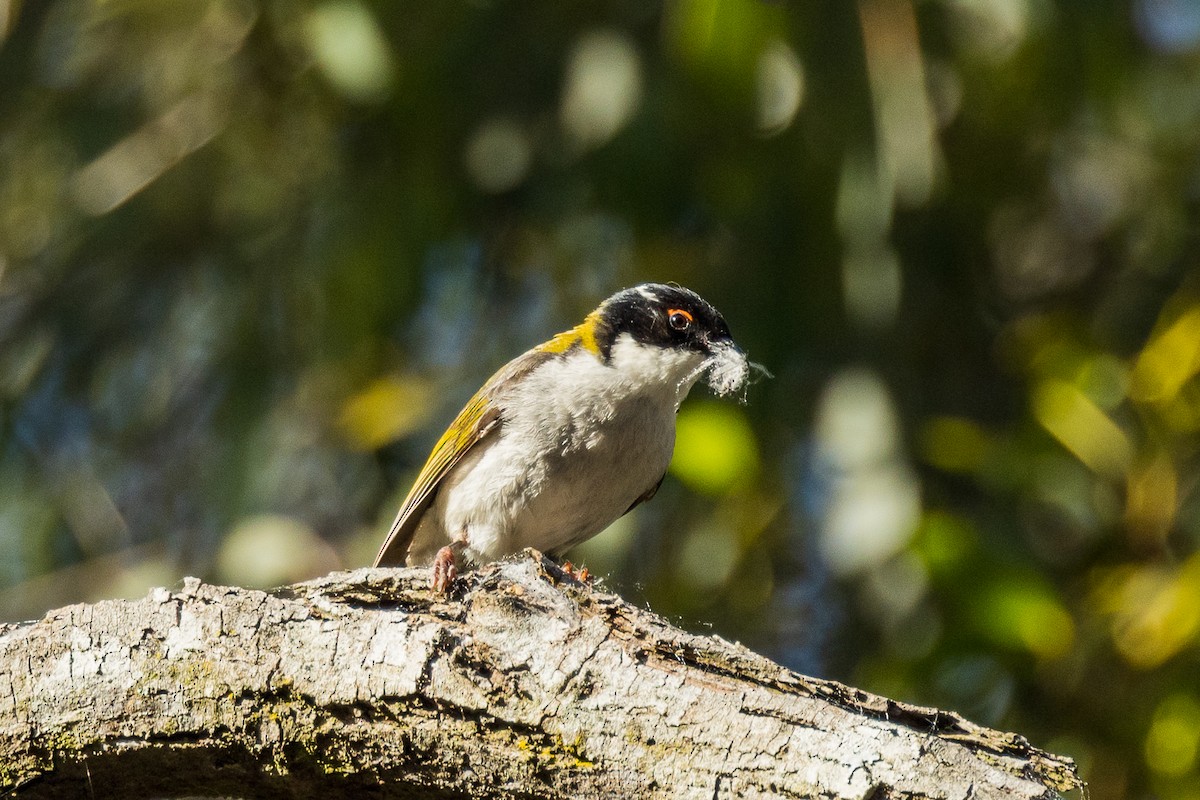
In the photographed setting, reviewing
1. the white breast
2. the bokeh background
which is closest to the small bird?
the white breast

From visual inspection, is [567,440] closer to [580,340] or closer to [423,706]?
[580,340]

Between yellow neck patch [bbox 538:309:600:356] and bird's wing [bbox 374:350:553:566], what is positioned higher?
yellow neck patch [bbox 538:309:600:356]

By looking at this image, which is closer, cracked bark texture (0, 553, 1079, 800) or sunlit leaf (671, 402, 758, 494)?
cracked bark texture (0, 553, 1079, 800)

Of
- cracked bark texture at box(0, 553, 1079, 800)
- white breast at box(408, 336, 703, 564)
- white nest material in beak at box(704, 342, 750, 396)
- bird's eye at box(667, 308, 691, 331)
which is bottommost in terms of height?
cracked bark texture at box(0, 553, 1079, 800)

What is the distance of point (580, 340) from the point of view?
5242 millimetres

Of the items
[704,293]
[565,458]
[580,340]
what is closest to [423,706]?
[565,458]

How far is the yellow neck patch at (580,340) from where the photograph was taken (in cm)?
514

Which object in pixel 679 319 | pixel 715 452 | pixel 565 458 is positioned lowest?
pixel 565 458

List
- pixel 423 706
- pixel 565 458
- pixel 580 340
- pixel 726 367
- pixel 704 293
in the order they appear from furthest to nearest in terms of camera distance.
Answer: pixel 704 293
pixel 580 340
pixel 726 367
pixel 565 458
pixel 423 706

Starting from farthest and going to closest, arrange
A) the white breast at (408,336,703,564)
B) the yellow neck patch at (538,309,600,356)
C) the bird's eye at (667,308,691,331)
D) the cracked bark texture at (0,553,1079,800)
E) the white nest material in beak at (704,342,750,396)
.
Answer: the yellow neck patch at (538,309,600,356) < the bird's eye at (667,308,691,331) < the white nest material in beak at (704,342,750,396) < the white breast at (408,336,703,564) < the cracked bark texture at (0,553,1079,800)

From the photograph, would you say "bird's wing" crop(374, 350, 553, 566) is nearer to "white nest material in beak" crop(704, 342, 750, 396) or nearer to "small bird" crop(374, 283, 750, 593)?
"small bird" crop(374, 283, 750, 593)

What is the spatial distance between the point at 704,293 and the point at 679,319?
73 cm

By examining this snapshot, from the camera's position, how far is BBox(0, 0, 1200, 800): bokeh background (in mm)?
4906

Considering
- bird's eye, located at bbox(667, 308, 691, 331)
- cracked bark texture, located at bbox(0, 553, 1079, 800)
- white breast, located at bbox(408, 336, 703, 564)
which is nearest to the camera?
cracked bark texture, located at bbox(0, 553, 1079, 800)
